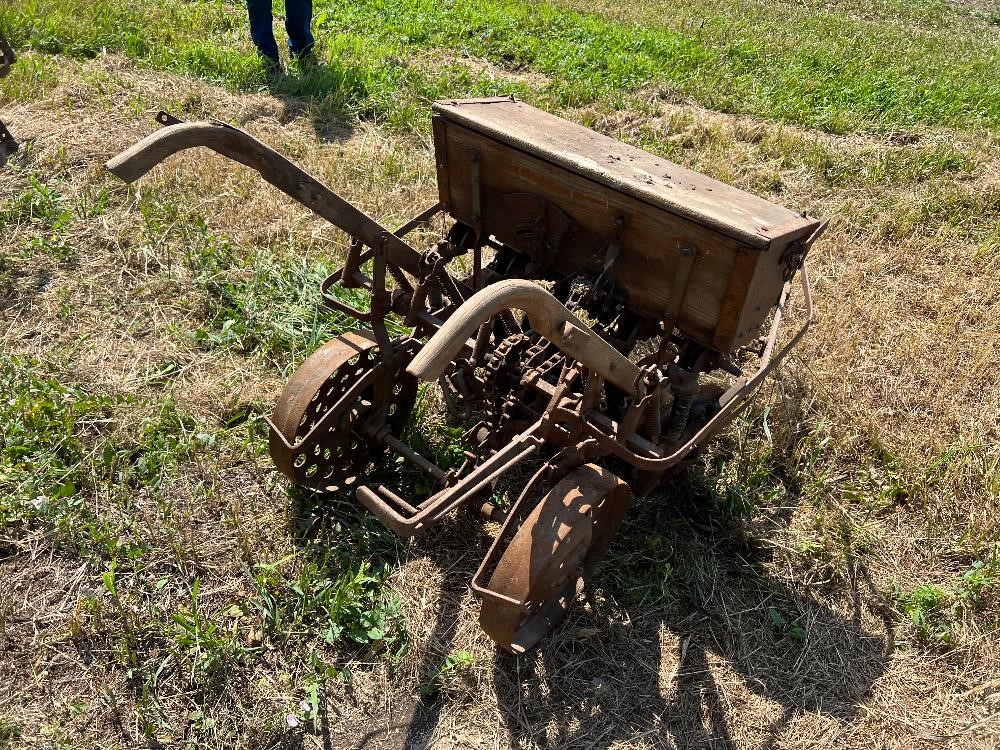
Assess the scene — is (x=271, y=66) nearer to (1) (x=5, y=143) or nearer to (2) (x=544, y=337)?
(1) (x=5, y=143)

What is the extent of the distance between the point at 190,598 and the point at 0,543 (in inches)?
37.5

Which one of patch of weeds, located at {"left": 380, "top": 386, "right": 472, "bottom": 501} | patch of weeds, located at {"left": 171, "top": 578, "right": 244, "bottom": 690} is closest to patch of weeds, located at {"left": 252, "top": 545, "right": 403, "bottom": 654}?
patch of weeds, located at {"left": 171, "top": 578, "right": 244, "bottom": 690}

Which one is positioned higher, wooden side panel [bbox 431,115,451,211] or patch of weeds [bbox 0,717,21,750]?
wooden side panel [bbox 431,115,451,211]

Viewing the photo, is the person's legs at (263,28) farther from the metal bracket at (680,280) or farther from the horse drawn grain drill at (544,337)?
the metal bracket at (680,280)

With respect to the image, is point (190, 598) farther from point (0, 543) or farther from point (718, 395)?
point (718, 395)

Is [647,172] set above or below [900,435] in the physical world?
above

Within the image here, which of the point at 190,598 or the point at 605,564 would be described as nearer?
the point at 190,598

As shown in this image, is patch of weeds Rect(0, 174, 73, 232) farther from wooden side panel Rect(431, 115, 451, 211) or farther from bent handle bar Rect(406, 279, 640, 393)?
bent handle bar Rect(406, 279, 640, 393)

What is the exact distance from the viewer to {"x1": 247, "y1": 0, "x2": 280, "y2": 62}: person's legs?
7.71m

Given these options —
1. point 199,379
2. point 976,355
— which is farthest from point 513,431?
point 976,355

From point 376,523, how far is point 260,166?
181 cm

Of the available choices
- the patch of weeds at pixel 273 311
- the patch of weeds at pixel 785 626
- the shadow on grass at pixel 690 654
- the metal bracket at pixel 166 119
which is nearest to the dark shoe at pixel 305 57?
the patch of weeds at pixel 273 311

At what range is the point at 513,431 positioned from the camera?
3402 millimetres

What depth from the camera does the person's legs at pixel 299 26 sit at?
792 cm
